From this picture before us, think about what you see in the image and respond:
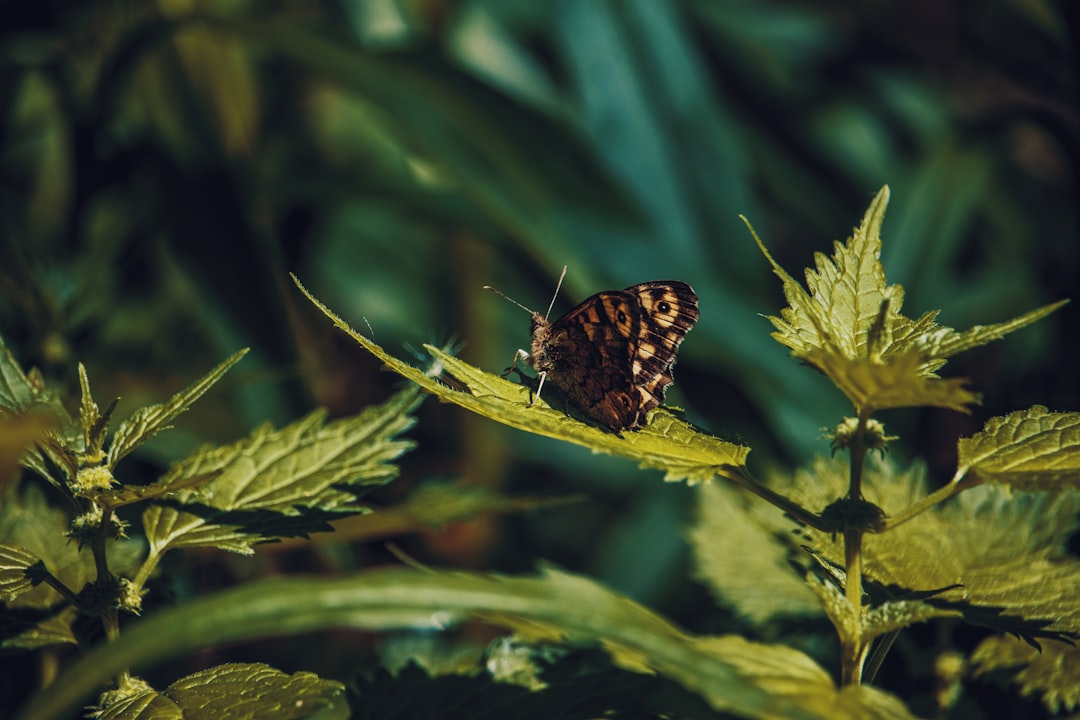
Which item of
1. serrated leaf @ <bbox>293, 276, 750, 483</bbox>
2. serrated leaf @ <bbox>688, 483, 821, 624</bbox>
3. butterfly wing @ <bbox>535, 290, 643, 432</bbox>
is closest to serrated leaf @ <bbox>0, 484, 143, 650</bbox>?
serrated leaf @ <bbox>293, 276, 750, 483</bbox>

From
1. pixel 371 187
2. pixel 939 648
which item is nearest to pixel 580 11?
pixel 371 187

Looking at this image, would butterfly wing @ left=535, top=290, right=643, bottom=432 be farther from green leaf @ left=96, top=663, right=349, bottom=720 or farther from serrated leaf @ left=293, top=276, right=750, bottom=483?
green leaf @ left=96, top=663, right=349, bottom=720

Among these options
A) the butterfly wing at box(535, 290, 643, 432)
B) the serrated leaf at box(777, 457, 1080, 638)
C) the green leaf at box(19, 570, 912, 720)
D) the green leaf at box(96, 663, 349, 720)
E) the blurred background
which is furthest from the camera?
the blurred background

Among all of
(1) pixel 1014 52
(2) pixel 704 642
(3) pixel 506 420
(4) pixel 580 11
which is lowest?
(2) pixel 704 642

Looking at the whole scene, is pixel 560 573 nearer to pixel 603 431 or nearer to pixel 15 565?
pixel 603 431

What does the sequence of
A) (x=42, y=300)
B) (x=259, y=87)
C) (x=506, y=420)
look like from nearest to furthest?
(x=506, y=420) < (x=42, y=300) < (x=259, y=87)

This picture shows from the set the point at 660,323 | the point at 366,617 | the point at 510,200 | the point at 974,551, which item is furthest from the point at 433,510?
the point at 510,200

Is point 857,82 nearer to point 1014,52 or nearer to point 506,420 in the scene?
point 1014,52
